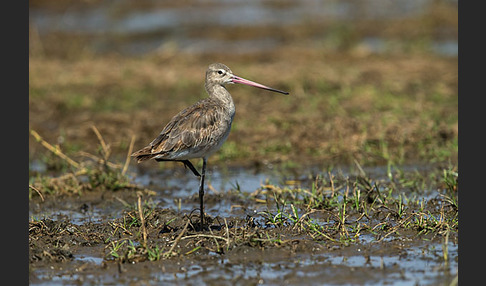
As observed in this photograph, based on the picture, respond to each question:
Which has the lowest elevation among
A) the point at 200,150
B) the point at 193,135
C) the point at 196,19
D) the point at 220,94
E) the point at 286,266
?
the point at 286,266

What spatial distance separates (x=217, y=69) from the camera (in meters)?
8.39

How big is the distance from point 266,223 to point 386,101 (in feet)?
19.8

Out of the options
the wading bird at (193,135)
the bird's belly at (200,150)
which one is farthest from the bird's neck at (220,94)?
the bird's belly at (200,150)

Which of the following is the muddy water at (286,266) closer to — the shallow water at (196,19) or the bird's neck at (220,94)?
the bird's neck at (220,94)

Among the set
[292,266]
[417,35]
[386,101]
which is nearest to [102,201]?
[292,266]

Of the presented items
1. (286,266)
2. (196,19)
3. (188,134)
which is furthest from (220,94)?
(196,19)

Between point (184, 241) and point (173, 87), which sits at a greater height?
point (173, 87)

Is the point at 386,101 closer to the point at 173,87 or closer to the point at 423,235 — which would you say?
the point at 173,87

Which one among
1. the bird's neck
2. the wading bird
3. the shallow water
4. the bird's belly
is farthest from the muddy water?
the shallow water

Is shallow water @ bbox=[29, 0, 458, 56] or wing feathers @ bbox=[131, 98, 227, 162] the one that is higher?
shallow water @ bbox=[29, 0, 458, 56]

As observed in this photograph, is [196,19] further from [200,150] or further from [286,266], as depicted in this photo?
[286,266]

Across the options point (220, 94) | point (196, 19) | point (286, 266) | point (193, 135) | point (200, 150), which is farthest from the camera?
point (196, 19)

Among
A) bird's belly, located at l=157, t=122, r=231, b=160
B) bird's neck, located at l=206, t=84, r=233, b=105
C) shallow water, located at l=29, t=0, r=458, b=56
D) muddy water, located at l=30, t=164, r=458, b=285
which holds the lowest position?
muddy water, located at l=30, t=164, r=458, b=285

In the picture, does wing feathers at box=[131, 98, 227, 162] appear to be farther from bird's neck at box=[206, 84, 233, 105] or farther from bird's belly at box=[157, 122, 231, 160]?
bird's neck at box=[206, 84, 233, 105]
